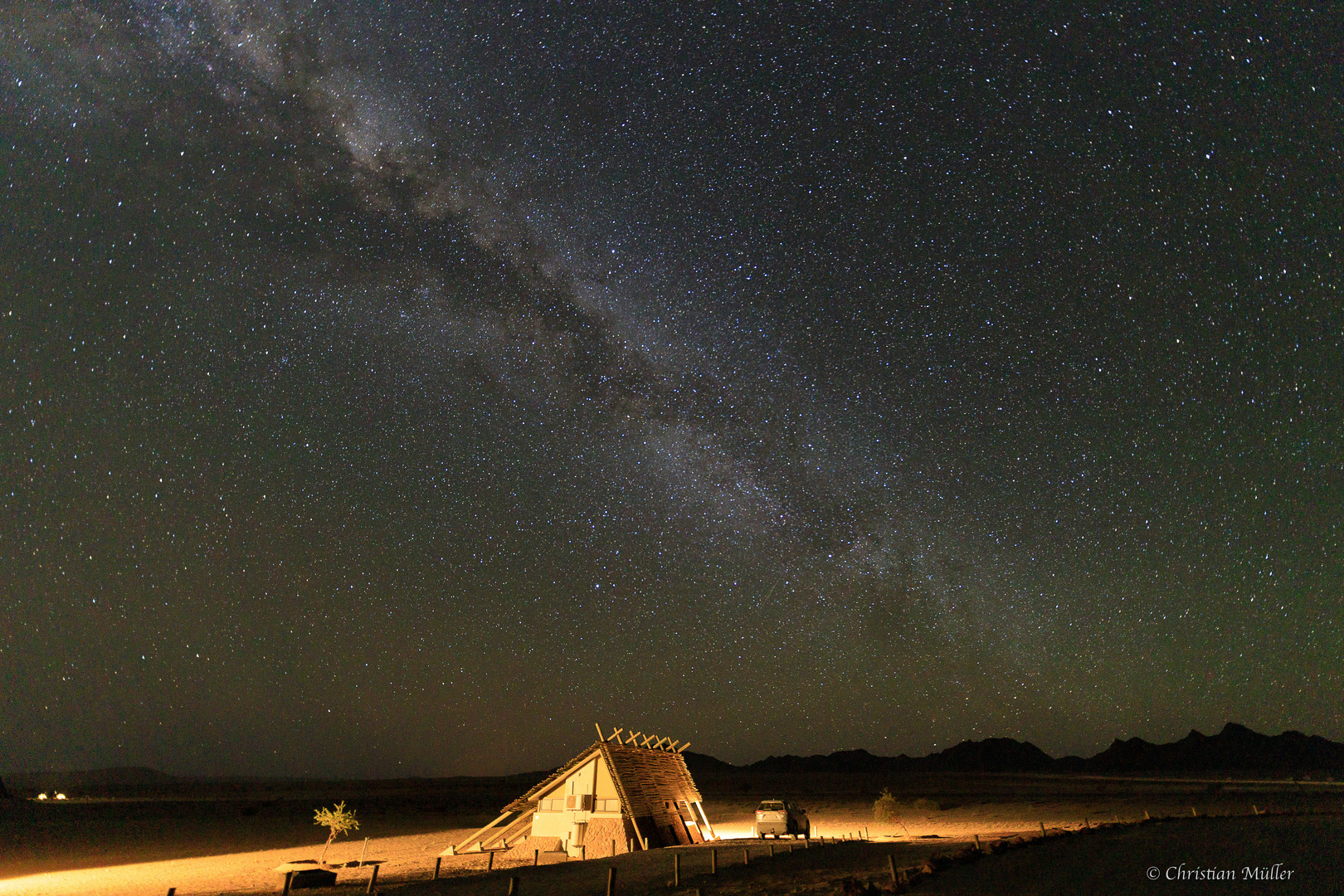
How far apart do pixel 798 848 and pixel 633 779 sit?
24.8ft

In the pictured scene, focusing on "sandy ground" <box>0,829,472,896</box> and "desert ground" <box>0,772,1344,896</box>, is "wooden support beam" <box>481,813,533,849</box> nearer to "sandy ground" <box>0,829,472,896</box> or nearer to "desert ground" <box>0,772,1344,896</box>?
"desert ground" <box>0,772,1344,896</box>

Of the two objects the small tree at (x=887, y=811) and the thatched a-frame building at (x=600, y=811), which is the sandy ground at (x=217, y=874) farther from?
the small tree at (x=887, y=811)

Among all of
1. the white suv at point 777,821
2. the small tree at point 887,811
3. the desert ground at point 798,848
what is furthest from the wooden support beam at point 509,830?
the small tree at point 887,811

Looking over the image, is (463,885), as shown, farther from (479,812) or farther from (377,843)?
(479,812)

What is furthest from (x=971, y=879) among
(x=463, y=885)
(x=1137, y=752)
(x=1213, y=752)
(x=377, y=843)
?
(x=1137, y=752)

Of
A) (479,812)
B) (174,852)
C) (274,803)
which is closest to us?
(174,852)

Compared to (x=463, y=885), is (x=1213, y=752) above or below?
below

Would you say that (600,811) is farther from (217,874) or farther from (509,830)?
(217,874)

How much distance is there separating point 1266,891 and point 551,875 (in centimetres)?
1734

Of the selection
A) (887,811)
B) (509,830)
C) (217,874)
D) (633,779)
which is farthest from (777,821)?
(217,874)

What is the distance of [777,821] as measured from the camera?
3344 cm

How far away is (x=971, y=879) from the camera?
1755cm

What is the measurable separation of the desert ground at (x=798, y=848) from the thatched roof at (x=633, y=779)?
2.85m

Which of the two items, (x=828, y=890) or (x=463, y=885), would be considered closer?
(x=828, y=890)
